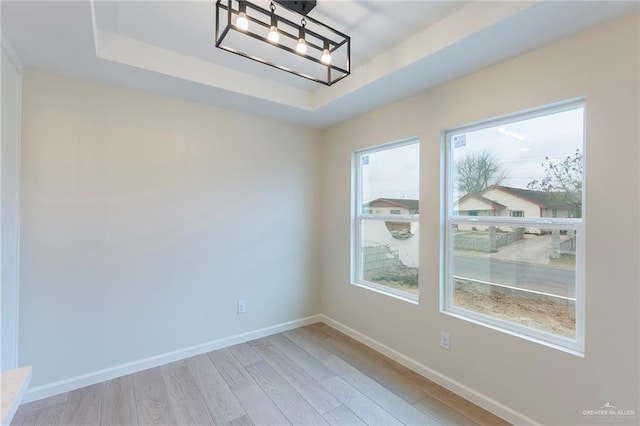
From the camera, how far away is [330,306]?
359 centimetres

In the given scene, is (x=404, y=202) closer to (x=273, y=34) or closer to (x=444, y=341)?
(x=444, y=341)

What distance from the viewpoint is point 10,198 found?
1979mm

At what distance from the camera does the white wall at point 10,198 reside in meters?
1.88

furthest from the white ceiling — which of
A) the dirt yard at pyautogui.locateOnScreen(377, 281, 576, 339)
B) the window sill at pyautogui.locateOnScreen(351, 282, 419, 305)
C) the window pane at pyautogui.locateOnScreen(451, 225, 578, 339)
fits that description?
the window sill at pyautogui.locateOnScreen(351, 282, 419, 305)

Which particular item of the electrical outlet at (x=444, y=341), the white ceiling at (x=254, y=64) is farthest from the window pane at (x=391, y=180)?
the electrical outlet at (x=444, y=341)

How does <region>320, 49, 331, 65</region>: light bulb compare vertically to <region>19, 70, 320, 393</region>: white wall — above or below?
above

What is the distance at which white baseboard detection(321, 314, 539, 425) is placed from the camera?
193 centimetres

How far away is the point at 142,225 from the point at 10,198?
81cm

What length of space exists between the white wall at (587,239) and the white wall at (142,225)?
1.50 metres

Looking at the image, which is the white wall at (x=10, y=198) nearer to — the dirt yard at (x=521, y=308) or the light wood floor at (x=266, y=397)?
the light wood floor at (x=266, y=397)

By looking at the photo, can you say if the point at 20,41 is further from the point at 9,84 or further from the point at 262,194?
the point at 262,194

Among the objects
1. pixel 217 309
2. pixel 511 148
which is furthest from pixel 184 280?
pixel 511 148

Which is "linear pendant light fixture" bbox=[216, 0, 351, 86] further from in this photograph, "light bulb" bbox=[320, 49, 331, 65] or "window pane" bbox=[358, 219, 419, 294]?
"window pane" bbox=[358, 219, 419, 294]

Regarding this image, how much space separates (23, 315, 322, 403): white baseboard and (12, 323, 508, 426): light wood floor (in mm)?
52
